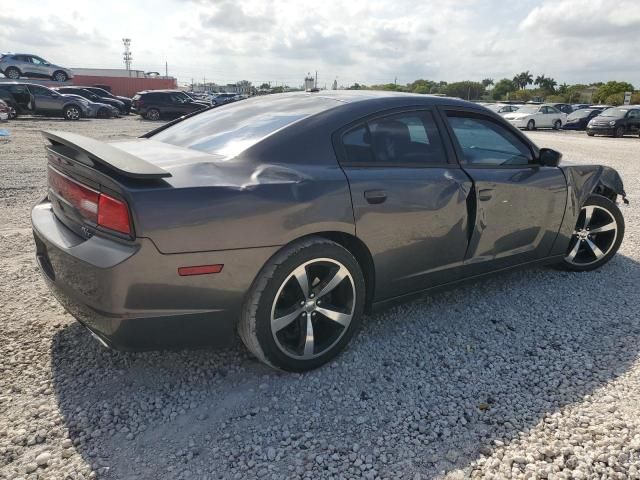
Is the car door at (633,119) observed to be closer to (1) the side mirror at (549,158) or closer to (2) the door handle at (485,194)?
(1) the side mirror at (549,158)

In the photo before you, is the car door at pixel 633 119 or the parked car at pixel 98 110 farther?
the parked car at pixel 98 110

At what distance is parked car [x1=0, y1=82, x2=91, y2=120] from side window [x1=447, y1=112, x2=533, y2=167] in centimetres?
2182

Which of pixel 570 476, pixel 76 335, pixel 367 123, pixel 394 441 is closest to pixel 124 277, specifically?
pixel 76 335

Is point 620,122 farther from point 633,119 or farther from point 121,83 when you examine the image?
point 121,83

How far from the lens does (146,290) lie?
7.09 ft

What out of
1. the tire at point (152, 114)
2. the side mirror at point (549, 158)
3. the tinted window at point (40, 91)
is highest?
the side mirror at point (549, 158)

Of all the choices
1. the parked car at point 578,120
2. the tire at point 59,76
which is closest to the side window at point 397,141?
the parked car at point 578,120

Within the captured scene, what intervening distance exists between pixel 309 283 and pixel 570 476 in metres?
1.46

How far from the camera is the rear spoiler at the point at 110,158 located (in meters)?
2.13

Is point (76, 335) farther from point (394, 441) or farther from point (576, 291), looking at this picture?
point (576, 291)

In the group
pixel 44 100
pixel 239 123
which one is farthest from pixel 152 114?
pixel 239 123

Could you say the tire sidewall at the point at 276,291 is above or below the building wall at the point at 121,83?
above

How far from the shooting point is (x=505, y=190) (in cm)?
339

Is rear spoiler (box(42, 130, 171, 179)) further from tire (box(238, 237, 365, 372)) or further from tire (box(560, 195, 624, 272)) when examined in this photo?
tire (box(560, 195, 624, 272))
